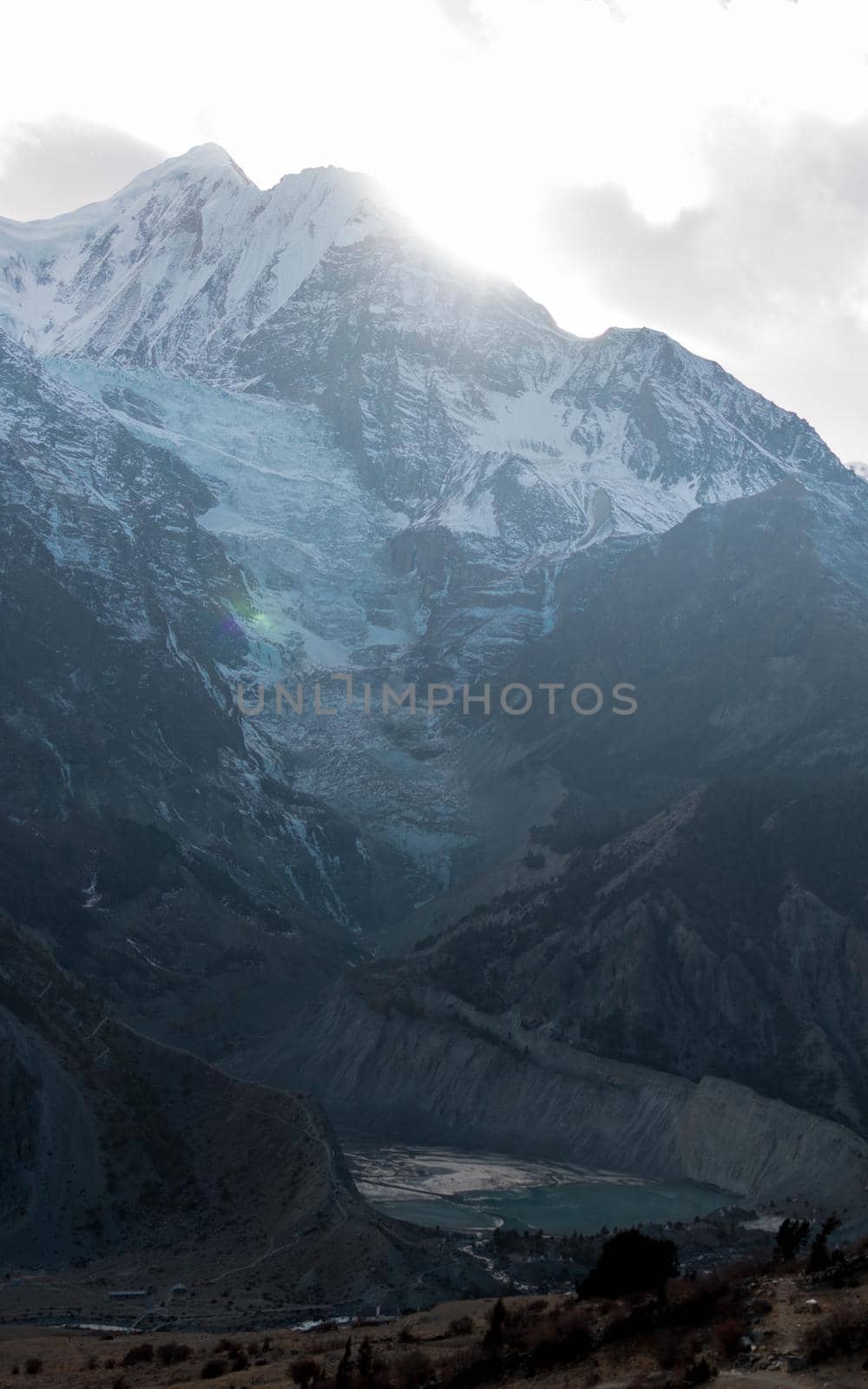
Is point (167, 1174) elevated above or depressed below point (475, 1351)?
below

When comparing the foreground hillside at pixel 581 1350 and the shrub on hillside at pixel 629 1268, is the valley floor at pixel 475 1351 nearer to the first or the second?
the foreground hillside at pixel 581 1350

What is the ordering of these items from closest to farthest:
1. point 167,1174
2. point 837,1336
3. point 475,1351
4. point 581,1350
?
point 837,1336, point 581,1350, point 475,1351, point 167,1174

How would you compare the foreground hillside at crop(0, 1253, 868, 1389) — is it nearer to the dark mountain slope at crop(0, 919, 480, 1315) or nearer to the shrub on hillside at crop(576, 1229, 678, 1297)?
the shrub on hillside at crop(576, 1229, 678, 1297)

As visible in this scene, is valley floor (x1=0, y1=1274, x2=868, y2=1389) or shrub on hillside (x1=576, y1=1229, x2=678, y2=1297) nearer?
valley floor (x1=0, y1=1274, x2=868, y2=1389)

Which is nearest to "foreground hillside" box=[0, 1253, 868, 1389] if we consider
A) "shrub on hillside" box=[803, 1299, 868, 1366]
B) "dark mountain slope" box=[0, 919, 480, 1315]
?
"shrub on hillside" box=[803, 1299, 868, 1366]

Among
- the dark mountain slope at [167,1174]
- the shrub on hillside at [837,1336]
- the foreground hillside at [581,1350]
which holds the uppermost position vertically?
the shrub on hillside at [837,1336]

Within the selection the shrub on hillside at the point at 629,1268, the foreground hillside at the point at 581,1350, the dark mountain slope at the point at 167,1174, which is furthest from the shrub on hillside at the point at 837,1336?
the dark mountain slope at the point at 167,1174

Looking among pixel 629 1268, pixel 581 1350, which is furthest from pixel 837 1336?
pixel 629 1268

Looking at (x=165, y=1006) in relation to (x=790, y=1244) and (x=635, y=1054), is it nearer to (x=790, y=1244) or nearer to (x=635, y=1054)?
(x=635, y=1054)

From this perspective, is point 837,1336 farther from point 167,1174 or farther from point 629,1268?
point 167,1174

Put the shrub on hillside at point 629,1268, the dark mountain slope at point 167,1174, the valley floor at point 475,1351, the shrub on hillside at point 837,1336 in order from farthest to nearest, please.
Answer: the dark mountain slope at point 167,1174, the shrub on hillside at point 629,1268, the valley floor at point 475,1351, the shrub on hillside at point 837,1336

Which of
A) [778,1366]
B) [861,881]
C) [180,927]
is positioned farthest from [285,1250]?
[180,927]
